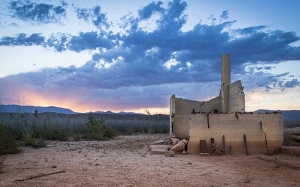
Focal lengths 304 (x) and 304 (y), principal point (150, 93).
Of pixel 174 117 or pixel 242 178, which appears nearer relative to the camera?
pixel 242 178

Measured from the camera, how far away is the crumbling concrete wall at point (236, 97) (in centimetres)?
1083

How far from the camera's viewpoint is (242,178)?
548cm

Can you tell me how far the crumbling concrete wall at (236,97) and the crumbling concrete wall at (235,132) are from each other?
4.51ft

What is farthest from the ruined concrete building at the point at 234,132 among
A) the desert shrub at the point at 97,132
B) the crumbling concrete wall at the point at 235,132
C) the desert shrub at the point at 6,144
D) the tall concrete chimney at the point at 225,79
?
the desert shrub at the point at 97,132

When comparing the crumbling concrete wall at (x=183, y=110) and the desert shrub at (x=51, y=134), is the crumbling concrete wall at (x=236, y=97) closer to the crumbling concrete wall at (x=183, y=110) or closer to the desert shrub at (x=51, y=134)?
the crumbling concrete wall at (x=183, y=110)

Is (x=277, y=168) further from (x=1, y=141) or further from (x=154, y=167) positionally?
(x=1, y=141)

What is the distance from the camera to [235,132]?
9.41 metres

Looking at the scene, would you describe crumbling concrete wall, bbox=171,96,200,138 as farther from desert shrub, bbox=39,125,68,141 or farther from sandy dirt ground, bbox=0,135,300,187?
desert shrub, bbox=39,125,68,141

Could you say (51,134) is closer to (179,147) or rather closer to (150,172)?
(179,147)

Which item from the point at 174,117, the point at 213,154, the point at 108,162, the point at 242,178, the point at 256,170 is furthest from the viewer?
the point at 174,117

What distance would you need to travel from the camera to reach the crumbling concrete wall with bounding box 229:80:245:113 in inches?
426

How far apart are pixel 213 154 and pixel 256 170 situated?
2.68 metres

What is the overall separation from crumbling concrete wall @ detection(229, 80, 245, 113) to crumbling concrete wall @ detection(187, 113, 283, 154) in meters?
1.38

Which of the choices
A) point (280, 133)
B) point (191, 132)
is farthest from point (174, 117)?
point (280, 133)
